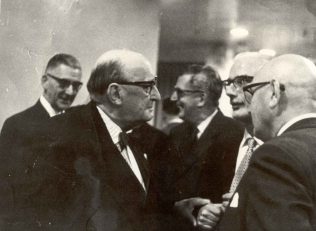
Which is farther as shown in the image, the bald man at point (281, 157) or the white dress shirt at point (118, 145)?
the white dress shirt at point (118, 145)

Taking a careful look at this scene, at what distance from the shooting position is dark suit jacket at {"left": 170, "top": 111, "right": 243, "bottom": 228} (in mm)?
1666

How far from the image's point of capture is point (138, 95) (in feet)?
4.87

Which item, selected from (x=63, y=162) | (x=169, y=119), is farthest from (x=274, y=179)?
(x=169, y=119)

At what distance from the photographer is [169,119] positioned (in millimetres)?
4312

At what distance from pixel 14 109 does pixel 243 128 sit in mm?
942

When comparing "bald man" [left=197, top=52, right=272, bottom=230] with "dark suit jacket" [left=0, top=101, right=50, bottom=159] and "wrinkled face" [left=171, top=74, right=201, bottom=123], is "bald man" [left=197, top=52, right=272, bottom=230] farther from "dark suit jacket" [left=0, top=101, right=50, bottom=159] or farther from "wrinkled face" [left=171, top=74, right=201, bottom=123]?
"dark suit jacket" [left=0, top=101, right=50, bottom=159]

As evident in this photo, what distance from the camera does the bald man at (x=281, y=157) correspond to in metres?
0.91

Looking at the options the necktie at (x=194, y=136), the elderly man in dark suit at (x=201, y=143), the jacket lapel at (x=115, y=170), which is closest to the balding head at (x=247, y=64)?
the elderly man in dark suit at (x=201, y=143)

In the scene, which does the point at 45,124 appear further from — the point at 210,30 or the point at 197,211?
the point at 210,30

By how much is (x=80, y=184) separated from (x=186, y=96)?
726 millimetres

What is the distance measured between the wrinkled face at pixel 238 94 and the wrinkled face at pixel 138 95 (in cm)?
36

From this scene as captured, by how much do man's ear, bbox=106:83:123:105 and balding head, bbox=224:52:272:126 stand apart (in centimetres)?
49

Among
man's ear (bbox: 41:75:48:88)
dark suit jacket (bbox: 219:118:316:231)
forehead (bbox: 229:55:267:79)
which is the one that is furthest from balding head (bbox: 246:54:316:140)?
man's ear (bbox: 41:75:48:88)

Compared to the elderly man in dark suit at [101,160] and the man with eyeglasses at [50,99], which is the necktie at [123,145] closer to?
the elderly man in dark suit at [101,160]
